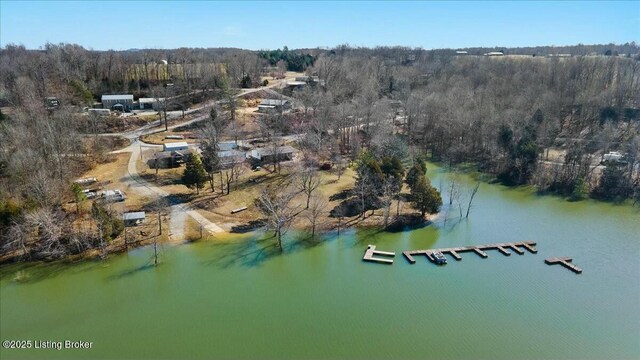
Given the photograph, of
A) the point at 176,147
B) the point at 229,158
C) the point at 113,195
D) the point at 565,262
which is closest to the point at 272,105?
the point at 176,147

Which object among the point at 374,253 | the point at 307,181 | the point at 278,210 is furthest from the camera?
the point at 307,181

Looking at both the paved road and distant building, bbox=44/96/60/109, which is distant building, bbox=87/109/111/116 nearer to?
distant building, bbox=44/96/60/109

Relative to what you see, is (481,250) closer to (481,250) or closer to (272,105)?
(481,250)

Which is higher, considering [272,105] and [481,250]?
[272,105]

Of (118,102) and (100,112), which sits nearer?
(100,112)

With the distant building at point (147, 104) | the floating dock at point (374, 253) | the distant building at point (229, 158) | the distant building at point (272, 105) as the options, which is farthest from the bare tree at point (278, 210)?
the distant building at point (147, 104)

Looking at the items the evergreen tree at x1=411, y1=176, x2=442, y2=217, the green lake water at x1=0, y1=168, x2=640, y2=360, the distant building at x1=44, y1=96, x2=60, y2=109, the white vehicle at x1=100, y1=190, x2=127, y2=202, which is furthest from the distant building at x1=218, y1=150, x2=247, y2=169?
the distant building at x1=44, y1=96, x2=60, y2=109
